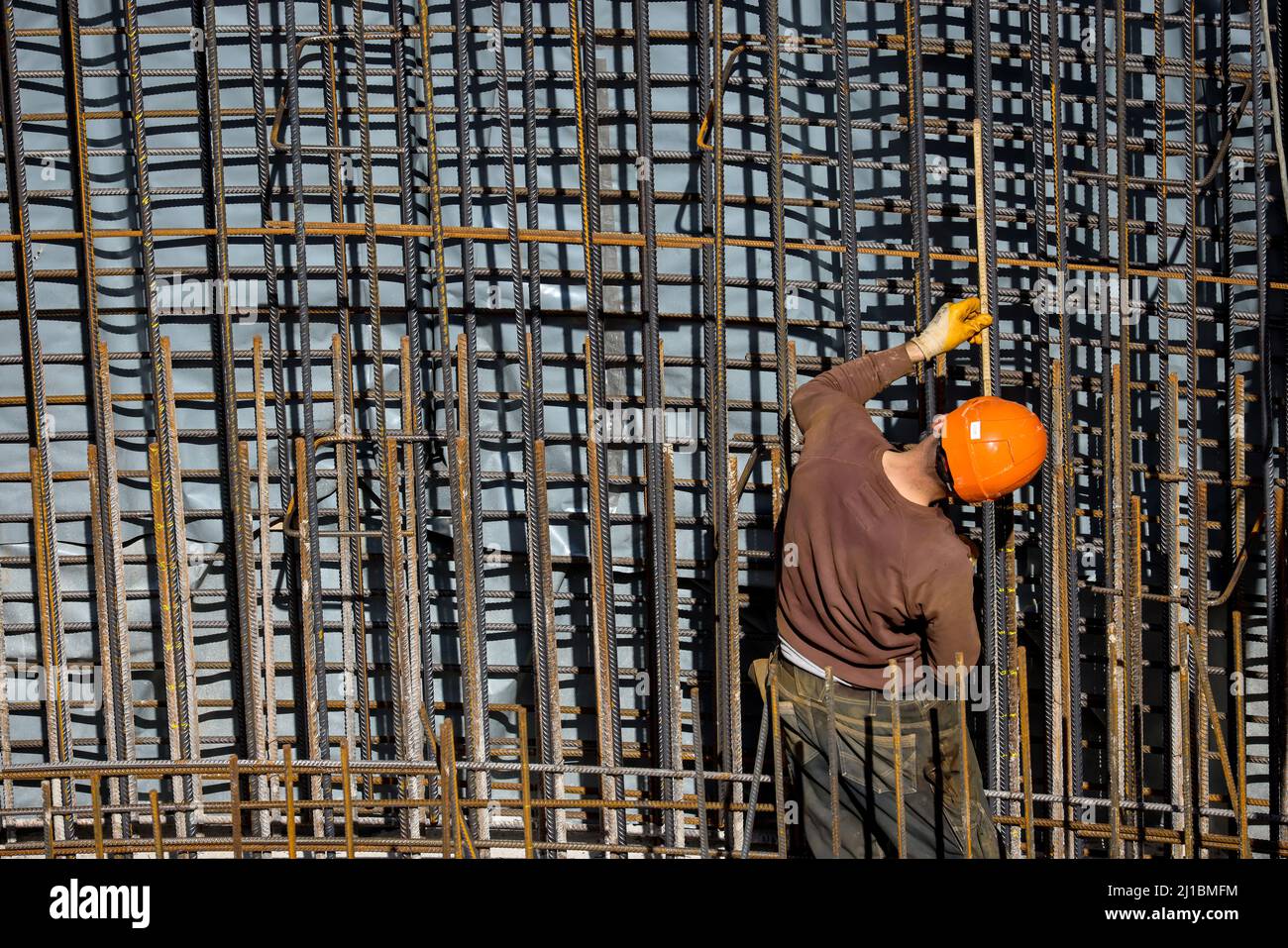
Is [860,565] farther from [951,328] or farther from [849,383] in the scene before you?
[951,328]

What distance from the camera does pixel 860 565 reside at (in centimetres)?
450

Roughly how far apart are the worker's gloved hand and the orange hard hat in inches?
26.1

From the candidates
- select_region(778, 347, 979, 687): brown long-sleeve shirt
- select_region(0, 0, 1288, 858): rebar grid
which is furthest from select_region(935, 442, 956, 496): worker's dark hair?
select_region(0, 0, 1288, 858): rebar grid

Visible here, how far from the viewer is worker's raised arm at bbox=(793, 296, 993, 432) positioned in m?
4.96

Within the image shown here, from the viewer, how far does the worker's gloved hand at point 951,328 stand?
5004mm

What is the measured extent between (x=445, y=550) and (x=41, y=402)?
2151 mm

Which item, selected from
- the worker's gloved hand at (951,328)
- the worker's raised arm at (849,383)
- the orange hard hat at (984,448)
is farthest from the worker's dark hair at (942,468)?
the worker's gloved hand at (951,328)

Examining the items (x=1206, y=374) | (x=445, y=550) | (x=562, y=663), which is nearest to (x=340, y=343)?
(x=445, y=550)

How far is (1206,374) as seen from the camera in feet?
20.8

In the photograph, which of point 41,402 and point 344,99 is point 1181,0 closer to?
point 344,99

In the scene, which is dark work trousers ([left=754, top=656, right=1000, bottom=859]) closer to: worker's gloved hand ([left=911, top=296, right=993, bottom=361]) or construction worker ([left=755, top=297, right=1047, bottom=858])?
construction worker ([left=755, top=297, right=1047, bottom=858])

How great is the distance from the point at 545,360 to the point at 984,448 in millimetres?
2740
